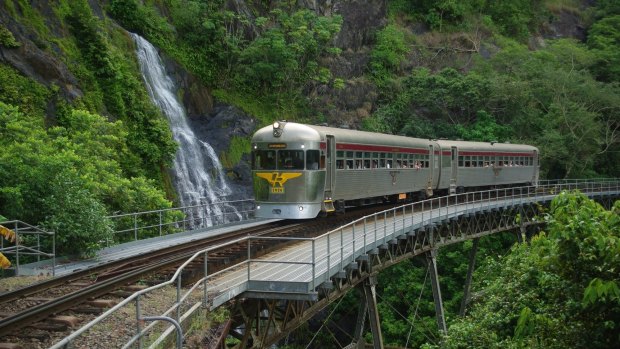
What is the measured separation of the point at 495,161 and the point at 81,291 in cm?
2742

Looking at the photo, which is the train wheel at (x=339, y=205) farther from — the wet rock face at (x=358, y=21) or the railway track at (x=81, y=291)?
the wet rock face at (x=358, y=21)

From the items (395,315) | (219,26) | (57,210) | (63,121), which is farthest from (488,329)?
(219,26)

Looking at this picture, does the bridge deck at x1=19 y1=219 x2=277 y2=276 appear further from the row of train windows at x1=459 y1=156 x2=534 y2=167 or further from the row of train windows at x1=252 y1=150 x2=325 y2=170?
the row of train windows at x1=459 y1=156 x2=534 y2=167

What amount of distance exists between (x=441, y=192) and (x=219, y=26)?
53.8ft

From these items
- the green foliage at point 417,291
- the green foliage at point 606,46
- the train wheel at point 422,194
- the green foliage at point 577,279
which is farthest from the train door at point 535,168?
the green foliage at point 577,279

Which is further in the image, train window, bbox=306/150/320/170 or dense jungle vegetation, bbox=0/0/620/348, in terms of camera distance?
train window, bbox=306/150/320/170

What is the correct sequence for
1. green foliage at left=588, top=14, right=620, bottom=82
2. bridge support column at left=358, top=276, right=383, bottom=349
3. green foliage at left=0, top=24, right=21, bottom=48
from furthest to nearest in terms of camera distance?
green foliage at left=588, top=14, right=620, bottom=82 → green foliage at left=0, top=24, right=21, bottom=48 → bridge support column at left=358, top=276, right=383, bottom=349

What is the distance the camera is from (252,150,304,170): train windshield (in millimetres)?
19125

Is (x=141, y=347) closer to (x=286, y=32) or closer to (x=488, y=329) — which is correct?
(x=488, y=329)

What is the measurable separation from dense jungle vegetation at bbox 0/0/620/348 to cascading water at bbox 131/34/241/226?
1099 millimetres

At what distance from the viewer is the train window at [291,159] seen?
1909 cm

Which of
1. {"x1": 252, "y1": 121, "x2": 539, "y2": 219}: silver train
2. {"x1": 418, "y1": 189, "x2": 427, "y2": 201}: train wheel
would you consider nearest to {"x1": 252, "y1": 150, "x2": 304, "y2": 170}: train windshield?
{"x1": 252, "y1": 121, "x2": 539, "y2": 219}: silver train

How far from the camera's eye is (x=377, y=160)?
2366 centimetres

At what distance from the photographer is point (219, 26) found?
3819 centimetres
